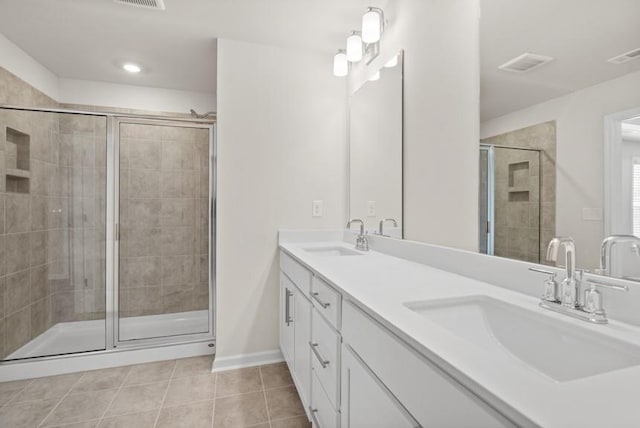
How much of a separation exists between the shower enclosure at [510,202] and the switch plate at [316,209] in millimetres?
1313

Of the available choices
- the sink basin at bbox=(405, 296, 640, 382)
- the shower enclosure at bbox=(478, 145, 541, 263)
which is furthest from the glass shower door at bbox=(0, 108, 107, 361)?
the shower enclosure at bbox=(478, 145, 541, 263)

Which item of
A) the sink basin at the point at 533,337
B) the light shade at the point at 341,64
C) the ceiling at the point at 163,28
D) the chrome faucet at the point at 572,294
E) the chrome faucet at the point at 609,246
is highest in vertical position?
the ceiling at the point at 163,28

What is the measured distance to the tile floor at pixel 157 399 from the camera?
1635 millimetres

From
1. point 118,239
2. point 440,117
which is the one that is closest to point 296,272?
point 440,117

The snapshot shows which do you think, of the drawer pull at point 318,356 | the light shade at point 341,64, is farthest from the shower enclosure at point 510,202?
the light shade at point 341,64

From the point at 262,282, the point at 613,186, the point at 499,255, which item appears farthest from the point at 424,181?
the point at 262,282

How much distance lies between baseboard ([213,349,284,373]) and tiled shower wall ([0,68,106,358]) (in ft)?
3.72

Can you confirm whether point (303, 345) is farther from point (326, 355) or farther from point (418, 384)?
point (418, 384)

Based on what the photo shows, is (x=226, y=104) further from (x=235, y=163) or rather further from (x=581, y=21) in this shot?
(x=581, y=21)

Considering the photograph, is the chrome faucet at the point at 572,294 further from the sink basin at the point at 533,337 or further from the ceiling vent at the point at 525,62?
the ceiling vent at the point at 525,62

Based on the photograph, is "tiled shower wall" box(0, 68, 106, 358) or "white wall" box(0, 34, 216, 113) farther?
"white wall" box(0, 34, 216, 113)

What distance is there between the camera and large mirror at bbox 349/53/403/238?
1853 millimetres

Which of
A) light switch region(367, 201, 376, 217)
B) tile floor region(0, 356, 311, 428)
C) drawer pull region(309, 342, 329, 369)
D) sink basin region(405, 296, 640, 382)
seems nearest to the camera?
sink basin region(405, 296, 640, 382)

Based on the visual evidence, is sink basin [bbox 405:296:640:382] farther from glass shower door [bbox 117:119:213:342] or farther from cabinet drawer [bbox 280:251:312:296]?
glass shower door [bbox 117:119:213:342]
